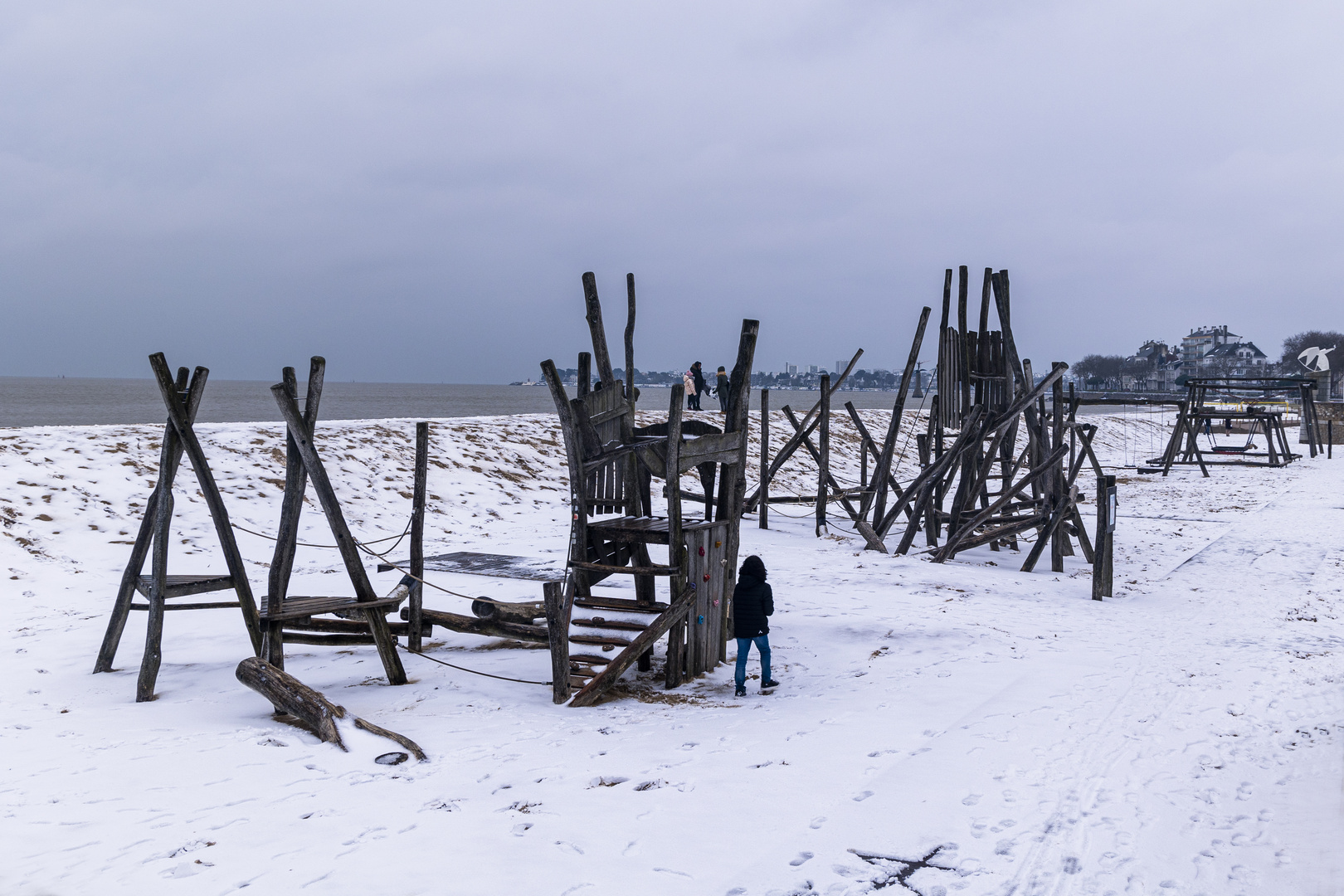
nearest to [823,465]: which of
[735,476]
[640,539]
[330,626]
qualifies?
[735,476]

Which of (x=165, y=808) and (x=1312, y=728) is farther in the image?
(x=1312, y=728)

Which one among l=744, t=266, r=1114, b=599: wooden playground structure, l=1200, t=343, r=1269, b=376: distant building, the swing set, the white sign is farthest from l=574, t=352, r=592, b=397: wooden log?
l=1200, t=343, r=1269, b=376: distant building

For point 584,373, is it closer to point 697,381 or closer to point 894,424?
point 894,424

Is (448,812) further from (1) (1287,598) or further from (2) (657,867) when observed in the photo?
(1) (1287,598)

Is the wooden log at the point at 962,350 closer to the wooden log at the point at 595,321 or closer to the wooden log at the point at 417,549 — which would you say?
the wooden log at the point at 595,321

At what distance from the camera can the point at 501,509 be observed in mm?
17281

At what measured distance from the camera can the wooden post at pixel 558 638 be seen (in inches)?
271

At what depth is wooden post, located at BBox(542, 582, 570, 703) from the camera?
688 centimetres

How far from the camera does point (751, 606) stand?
7449 millimetres

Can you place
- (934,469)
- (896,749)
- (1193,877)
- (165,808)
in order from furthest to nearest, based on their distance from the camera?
(934,469) < (896,749) < (165,808) < (1193,877)

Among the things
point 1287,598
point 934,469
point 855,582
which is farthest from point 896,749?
point 934,469

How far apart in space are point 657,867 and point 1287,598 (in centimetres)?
961

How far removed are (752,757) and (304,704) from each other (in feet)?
9.80

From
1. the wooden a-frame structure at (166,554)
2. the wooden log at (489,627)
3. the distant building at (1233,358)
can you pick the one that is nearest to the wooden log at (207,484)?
the wooden a-frame structure at (166,554)
